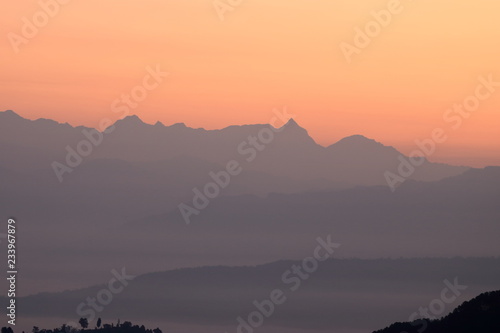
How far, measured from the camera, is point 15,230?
6994 centimetres

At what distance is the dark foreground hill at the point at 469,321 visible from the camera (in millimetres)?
69312

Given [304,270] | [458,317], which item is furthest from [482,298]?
[304,270]

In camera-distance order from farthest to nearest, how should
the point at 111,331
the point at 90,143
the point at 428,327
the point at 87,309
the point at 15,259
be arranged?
the point at 111,331 < the point at 90,143 < the point at 87,309 < the point at 428,327 < the point at 15,259

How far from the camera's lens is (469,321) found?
70.6 metres

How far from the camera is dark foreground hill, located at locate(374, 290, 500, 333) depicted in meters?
69.3

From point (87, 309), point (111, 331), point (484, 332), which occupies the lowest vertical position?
point (484, 332)

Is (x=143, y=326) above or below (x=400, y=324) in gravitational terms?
above

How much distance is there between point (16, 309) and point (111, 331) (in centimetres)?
4866

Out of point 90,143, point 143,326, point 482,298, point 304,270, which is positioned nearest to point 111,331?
point 143,326

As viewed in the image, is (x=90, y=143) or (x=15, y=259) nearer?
(x=15, y=259)

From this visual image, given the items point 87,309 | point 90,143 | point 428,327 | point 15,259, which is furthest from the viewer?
point 90,143

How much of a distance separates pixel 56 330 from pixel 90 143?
3862 centimetres

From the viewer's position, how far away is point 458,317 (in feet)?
236

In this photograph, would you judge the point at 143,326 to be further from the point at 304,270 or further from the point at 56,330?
the point at 304,270
